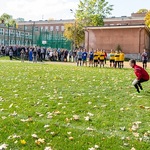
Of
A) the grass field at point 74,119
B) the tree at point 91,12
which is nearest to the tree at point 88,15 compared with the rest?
the tree at point 91,12

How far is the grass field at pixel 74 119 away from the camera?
6.43 meters

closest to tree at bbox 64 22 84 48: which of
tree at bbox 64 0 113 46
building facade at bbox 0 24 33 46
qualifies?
tree at bbox 64 0 113 46

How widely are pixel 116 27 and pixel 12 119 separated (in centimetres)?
4787

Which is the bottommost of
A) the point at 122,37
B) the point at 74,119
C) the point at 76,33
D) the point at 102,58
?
the point at 74,119

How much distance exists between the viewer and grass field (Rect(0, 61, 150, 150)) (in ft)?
21.1

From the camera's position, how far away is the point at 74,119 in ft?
26.6

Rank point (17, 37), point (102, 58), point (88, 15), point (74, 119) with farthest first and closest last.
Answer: point (88, 15)
point (17, 37)
point (102, 58)
point (74, 119)

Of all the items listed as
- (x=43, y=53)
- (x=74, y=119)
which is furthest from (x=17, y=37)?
(x=74, y=119)

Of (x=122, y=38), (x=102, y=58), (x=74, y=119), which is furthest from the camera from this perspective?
(x=122, y=38)

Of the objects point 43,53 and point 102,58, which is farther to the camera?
point 43,53

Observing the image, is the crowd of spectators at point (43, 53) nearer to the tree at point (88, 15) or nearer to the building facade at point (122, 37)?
the building facade at point (122, 37)

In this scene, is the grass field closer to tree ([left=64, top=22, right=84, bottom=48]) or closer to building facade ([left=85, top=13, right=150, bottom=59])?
building facade ([left=85, top=13, right=150, bottom=59])

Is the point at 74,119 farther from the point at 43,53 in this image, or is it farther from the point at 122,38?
the point at 122,38

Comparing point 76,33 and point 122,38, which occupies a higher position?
point 76,33
